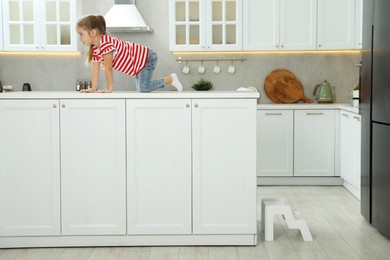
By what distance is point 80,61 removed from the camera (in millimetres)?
6992

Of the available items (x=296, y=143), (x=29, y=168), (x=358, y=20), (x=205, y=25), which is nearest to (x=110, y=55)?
(x=29, y=168)

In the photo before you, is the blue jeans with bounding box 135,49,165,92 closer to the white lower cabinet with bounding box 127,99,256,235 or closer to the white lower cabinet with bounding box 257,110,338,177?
the white lower cabinet with bounding box 127,99,256,235

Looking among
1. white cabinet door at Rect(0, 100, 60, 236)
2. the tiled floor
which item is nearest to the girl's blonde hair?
white cabinet door at Rect(0, 100, 60, 236)

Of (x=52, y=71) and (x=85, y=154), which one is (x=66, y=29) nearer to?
(x=52, y=71)

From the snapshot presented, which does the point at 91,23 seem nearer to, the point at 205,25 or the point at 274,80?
the point at 205,25

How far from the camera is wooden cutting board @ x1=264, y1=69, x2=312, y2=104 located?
6941 mm

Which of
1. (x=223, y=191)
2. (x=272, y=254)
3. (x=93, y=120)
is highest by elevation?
(x=93, y=120)

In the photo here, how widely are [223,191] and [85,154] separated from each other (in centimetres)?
88

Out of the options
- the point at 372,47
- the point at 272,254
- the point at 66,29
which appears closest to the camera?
the point at 272,254

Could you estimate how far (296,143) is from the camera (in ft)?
21.5

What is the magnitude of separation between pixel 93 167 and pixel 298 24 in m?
3.33

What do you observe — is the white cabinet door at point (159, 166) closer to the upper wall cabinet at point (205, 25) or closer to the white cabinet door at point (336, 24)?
the upper wall cabinet at point (205, 25)

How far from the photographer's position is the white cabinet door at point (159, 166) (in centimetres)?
401

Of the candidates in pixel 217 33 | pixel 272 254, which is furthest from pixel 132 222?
pixel 217 33
